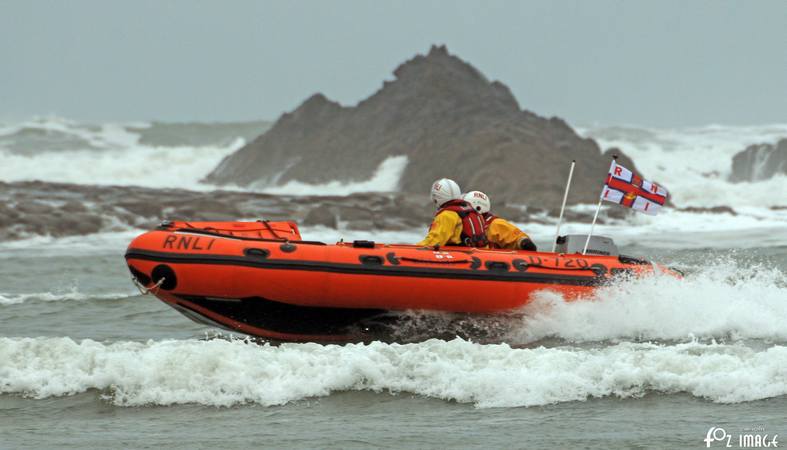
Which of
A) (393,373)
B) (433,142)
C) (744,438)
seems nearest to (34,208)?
(393,373)

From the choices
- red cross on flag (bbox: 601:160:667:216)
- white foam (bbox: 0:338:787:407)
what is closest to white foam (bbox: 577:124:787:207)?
red cross on flag (bbox: 601:160:667:216)

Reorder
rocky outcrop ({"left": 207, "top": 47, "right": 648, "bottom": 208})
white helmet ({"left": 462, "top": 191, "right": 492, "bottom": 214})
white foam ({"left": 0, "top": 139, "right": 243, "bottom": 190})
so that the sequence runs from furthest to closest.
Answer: white foam ({"left": 0, "top": 139, "right": 243, "bottom": 190}), rocky outcrop ({"left": 207, "top": 47, "right": 648, "bottom": 208}), white helmet ({"left": 462, "top": 191, "right": 492, "bottom": 214})

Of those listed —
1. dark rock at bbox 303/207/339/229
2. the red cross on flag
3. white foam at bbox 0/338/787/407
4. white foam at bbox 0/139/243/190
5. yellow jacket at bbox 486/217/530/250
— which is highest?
white foam at bbox 0/139/243/190

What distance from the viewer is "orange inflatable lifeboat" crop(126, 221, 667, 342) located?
8.62 m

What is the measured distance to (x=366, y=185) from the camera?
3806 centimetres

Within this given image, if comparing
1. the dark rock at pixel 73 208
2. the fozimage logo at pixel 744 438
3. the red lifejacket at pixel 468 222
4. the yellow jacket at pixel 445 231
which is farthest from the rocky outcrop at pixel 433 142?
the fozimage logo at pixel 744 438

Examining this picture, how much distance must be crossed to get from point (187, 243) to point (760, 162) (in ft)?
134

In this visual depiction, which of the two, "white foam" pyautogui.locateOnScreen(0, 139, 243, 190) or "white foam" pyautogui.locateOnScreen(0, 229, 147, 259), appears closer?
"white foam" pyautogui.locateOnScreen(0, 229, 147, 259)

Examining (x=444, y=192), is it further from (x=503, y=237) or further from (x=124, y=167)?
(x=124, y=167)

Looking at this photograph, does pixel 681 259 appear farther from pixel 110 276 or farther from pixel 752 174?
pixel 752 174

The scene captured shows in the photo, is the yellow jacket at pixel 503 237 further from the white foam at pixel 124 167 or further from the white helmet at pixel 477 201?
the white foam at pixel 124 167

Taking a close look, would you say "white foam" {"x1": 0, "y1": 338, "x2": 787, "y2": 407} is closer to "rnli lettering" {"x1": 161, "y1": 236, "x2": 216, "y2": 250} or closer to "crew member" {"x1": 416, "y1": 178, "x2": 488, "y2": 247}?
"rnli lettering" {"x1": 161, "y1": 236, "x2": 216, "y2": 250}

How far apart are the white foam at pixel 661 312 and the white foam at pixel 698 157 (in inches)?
1156

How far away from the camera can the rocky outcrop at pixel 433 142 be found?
33.1 m
